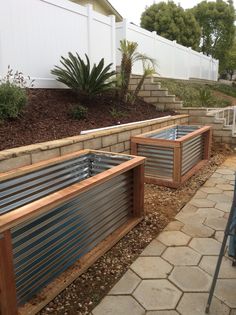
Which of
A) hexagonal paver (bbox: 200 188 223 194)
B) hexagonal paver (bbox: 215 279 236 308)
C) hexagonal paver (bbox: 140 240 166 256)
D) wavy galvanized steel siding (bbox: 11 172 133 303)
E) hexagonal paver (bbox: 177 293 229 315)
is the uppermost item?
wavy galvanized steel siding (bbox: 11 172 133 303)

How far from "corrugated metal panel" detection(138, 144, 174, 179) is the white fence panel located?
2.02 metres

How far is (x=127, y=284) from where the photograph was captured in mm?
2102

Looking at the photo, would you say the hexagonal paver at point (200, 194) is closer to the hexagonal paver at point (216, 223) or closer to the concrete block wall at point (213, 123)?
the hexagonal paver at point (216, 223)

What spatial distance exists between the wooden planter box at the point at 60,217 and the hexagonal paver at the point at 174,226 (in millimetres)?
304

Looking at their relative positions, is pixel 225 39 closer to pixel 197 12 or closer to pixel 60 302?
pixel 197 12

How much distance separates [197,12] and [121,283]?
22.4m

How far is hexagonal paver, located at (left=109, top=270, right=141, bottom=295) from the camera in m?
2.03

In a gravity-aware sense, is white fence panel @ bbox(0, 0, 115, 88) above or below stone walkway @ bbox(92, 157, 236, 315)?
above

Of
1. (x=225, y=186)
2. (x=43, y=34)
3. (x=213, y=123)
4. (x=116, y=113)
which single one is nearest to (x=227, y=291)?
(x=225, y=186)

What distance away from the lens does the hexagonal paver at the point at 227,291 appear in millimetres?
1927

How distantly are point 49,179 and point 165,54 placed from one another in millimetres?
8767

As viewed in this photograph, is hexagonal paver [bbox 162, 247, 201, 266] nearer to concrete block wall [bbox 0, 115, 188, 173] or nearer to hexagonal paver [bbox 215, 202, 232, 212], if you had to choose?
hexagonal paver [bbox 215, 202, 232, 212]

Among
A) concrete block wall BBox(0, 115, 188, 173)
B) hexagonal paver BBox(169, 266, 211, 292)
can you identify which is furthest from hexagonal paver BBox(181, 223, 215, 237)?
concrete block wall BBox(0, 115, 188, 173)

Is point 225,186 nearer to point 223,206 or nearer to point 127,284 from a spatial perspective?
point 223,206
